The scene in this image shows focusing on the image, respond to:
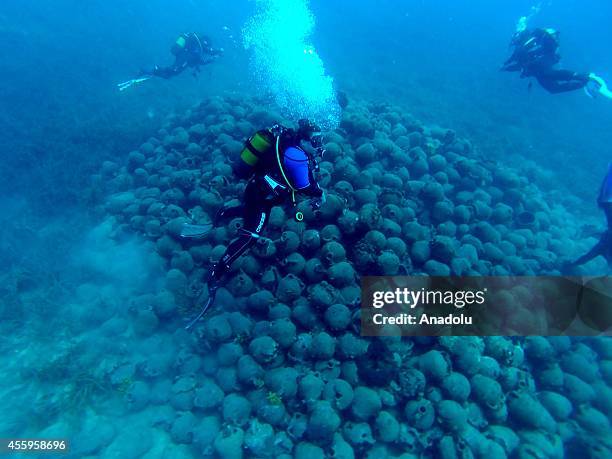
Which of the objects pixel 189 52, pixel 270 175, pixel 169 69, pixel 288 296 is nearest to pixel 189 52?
pixel 189 52

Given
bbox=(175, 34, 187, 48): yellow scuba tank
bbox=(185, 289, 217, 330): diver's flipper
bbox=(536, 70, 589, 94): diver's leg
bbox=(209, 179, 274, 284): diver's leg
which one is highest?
bbox=(175, 34, 187, 48): yellow scuba tank

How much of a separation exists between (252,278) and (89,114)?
654 inches

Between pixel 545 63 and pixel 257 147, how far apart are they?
13829mm

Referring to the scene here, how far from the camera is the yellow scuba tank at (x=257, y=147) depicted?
5.33m

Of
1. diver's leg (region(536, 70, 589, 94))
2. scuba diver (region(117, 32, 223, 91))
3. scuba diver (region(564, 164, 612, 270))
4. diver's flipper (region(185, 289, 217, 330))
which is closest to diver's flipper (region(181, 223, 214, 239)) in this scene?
diver's flipper (region(185, 289, 217, 330))

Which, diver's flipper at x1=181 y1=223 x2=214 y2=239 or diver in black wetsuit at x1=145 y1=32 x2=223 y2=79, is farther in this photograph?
diver in black wetsuit at x1=145 y1=32 x2=223 y2=79

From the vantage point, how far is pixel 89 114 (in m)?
17.9

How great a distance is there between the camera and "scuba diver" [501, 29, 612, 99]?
12.9m

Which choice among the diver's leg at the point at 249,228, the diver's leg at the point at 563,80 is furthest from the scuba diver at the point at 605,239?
the diver's leg at the point at 249,228

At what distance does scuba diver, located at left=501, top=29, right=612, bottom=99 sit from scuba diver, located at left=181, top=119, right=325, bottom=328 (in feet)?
41.7

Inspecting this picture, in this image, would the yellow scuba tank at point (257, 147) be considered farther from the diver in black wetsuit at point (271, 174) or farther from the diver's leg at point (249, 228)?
the diver's leg at point (249, 228)

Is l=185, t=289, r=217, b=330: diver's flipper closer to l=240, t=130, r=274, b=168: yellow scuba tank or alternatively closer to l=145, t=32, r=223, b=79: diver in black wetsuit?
l=240, t=130, r=274, b=168: yellow scuba tank

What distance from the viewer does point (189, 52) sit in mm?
15648

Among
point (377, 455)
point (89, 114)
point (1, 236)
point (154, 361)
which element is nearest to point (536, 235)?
point (377, 455)
